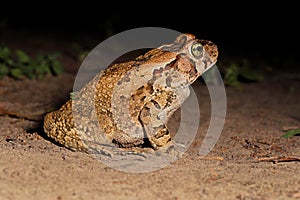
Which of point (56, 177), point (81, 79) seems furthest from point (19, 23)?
point (56, 177)

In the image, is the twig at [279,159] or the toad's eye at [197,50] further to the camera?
the toad's eye at [197,50]

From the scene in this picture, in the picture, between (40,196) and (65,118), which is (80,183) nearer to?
(40,196)

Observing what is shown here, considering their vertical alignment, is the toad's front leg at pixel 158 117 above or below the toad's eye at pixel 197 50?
below

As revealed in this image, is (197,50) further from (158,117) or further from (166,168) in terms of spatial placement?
(166,168)

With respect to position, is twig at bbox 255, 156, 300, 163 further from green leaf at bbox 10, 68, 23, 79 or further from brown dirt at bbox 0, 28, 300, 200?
green leaf at bbox 10, 68, 23, 79

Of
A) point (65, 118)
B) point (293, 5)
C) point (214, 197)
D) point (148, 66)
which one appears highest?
point (293, 5)

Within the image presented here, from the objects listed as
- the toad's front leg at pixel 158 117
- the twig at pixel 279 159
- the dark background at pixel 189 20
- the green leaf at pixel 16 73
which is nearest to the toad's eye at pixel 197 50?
the toad's front leg at pixel 158 117

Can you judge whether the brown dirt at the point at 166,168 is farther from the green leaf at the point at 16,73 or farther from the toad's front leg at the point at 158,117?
the green leaf at the point at 16,73
